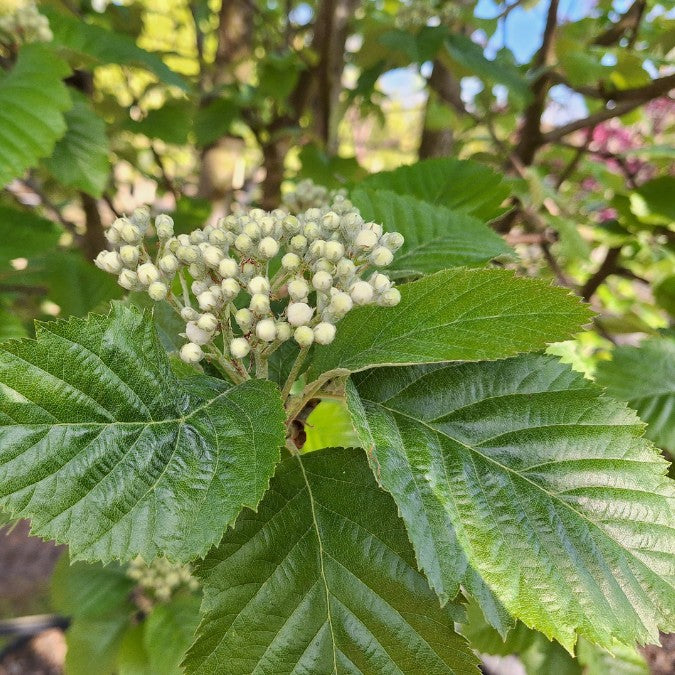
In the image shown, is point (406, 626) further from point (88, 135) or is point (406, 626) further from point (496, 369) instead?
point (88, 135)

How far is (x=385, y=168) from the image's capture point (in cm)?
225

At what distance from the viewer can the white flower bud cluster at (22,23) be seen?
1464mm

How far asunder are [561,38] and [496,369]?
5.96 ft

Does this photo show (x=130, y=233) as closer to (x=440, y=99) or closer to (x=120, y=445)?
(x=120, y=445)

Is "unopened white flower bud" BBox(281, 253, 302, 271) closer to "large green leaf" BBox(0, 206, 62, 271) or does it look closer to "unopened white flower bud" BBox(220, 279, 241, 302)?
"unopened white flower bud" BBox(220, 279, 241, 302)

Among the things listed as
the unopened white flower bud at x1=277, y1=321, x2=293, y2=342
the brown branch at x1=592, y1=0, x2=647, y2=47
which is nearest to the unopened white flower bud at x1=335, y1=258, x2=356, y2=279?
the unopened white flower bud at x1=277, y1=321, x2=293, y2=342

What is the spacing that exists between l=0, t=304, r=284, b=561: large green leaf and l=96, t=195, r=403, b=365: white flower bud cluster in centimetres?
7

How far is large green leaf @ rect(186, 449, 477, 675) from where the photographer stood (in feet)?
2.31

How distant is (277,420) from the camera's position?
0.63 m

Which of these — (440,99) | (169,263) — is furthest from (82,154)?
(440,99)

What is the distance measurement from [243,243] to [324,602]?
0.49m

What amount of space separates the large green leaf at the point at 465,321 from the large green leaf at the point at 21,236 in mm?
1026

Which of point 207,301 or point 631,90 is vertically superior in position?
point 631,90

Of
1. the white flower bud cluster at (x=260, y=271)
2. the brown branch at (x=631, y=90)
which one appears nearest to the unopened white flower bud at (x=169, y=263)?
the white flower bud cluster at (x=260, y=271)
